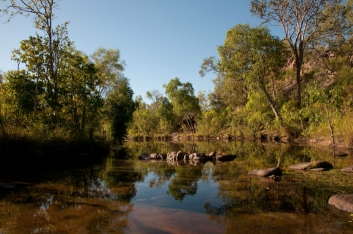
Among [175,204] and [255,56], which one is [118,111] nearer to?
[255,56]

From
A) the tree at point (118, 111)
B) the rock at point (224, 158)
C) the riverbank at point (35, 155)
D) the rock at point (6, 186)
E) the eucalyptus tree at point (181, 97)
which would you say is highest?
the eucalyptus tree at point (181, 97)

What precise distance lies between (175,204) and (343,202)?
4.14 metres

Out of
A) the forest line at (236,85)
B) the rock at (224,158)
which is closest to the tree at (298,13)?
the forest line at (236,85)

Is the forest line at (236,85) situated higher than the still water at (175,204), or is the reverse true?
the forest line at (236,85)

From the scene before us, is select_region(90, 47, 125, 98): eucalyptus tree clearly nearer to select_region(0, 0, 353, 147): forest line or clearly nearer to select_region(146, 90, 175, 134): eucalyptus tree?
select_region(0, 0, 353, 147): forest line

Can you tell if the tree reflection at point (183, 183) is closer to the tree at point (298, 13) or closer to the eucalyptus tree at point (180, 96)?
the tree at point (298, 13)

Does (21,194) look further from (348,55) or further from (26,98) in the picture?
(348,55)

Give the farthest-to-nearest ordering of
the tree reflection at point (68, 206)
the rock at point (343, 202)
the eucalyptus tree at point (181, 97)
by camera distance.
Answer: the eucalyptus tree at point (181, 97), the rock at point (343, 202), the tree reflection at point (68, 206)

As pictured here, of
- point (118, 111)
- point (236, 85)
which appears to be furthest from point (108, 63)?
point (236, 85)

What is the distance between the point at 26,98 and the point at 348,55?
38.9 m

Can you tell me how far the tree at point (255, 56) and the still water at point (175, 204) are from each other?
21.4m

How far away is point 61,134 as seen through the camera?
15.0 m

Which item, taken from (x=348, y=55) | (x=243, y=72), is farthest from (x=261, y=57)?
(x=348, y=55)

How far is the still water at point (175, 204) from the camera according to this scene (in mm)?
5141
